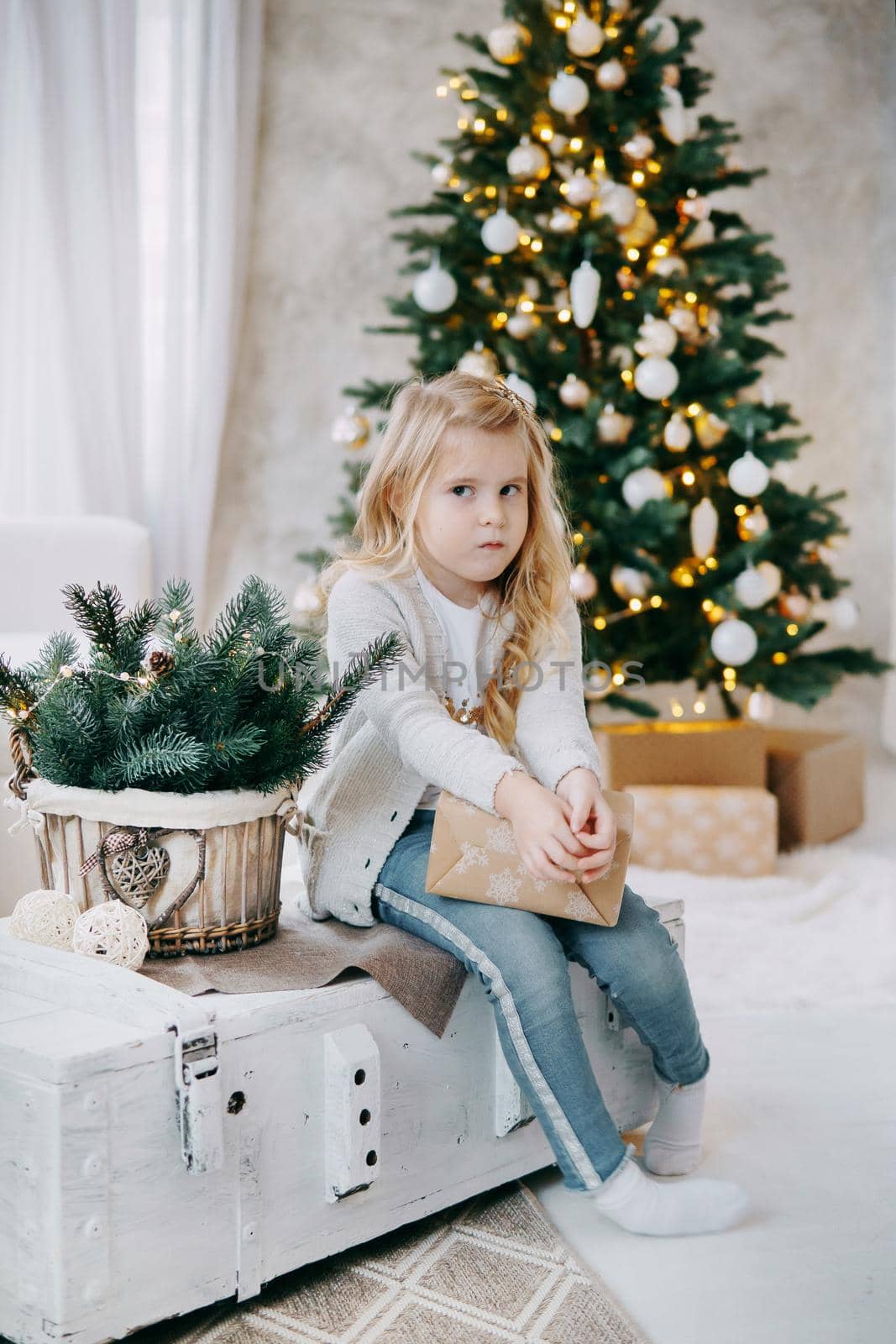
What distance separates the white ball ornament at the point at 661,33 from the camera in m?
2.54

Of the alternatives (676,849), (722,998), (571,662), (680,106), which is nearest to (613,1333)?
(571,662)

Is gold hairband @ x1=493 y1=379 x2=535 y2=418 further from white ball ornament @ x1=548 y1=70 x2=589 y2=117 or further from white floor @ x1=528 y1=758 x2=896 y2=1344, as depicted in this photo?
white ball ornament @ x1=548 y1=70 x2=589 y2=117

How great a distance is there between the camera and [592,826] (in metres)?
1.14

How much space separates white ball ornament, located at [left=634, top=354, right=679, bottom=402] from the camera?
8.13ft

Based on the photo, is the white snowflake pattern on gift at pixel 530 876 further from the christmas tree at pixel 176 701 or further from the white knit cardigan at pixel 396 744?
the christmas tree at pixel 176 701

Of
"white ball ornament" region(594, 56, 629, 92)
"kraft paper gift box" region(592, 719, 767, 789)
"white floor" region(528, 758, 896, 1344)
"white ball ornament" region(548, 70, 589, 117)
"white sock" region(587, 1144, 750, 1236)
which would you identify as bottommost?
"white floor" region(528, 758, 896, 1344)

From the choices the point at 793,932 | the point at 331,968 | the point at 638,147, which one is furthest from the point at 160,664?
the point at 638,147

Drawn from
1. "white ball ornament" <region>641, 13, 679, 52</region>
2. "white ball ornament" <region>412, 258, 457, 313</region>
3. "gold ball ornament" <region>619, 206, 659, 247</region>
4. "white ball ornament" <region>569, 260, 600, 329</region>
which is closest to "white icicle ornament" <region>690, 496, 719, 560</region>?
"white ball ornament" <region>569, 260, 600, 329</region>

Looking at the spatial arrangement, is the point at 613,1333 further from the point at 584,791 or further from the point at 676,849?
the point at 676,849

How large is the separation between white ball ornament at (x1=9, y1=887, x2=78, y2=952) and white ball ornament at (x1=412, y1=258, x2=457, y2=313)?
1851 millimetres

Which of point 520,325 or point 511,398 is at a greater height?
point 520,325

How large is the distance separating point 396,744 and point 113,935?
35cm

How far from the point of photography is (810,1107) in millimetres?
1417

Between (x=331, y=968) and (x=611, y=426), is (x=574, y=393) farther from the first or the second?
(x=331, y=968)
